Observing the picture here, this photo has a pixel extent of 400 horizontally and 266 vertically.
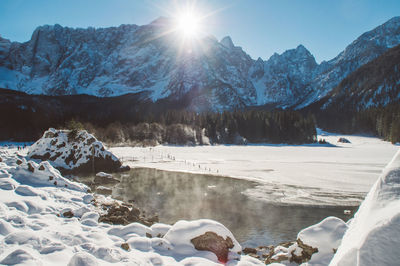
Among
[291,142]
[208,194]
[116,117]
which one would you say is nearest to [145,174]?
[208,194]

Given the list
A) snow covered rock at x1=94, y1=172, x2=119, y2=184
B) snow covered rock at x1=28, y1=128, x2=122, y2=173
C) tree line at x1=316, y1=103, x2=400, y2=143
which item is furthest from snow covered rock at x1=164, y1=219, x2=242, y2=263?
tree line at x1=316, y1=103, x2=400, y2=143

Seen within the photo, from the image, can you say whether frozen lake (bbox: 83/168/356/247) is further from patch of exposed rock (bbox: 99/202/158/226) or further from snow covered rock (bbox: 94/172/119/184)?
patch of exposed rock (bbox: 99/202/158/226)

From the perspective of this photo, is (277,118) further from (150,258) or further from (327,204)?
(150,258)

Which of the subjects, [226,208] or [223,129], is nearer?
[226,208]

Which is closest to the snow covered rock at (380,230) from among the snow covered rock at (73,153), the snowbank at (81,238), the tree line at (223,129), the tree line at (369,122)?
the snowbank at (81,238)

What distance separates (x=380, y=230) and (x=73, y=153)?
1834 inches

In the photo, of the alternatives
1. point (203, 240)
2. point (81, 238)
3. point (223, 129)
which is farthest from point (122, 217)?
point (223, 129)

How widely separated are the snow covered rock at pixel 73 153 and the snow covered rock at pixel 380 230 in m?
43.1

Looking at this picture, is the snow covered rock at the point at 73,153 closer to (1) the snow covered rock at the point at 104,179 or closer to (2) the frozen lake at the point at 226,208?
(1) the snow covered rock at the point at 104,179

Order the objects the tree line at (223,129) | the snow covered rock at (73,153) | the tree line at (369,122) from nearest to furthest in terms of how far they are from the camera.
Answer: the snow covered rock at (73,153), the tree line at (369,122), the tree line at (223,129)

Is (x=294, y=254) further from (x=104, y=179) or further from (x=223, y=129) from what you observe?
(x=223, y=129)

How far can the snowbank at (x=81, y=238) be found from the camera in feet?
26.5

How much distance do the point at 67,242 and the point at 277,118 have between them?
12575 cm

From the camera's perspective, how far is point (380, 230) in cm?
365
